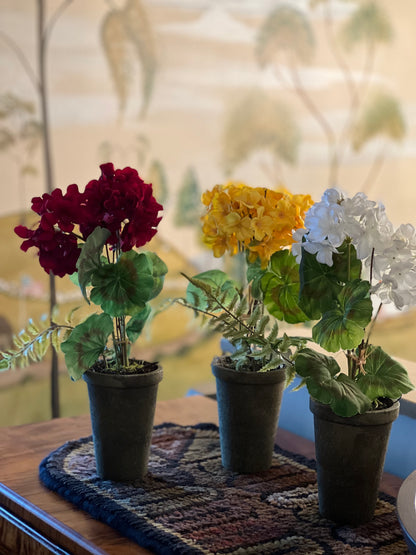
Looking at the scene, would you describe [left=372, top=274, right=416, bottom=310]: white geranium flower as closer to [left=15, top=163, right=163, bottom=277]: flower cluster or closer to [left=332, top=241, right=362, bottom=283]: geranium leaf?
[left=332, top=241, right=362, bottom=283]: geranium leaf

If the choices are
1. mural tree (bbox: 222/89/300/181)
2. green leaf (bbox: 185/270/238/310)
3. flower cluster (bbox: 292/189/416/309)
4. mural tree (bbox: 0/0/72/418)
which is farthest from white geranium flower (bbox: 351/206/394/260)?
mural tree (bbox: 222/89/300/181)

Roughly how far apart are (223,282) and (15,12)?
9.09 ft

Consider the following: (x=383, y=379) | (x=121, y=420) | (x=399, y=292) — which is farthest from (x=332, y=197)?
(x=121, y=420)

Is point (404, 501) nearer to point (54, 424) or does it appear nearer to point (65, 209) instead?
point (65, 209)

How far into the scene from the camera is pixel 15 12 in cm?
358

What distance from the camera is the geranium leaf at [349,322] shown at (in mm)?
1004

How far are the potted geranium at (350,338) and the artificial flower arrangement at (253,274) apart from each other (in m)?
0.09

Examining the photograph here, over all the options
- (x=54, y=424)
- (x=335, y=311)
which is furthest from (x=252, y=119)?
(x=335, y=311)

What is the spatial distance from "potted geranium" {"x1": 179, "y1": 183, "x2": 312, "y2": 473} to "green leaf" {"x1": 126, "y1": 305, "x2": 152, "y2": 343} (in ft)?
0.23

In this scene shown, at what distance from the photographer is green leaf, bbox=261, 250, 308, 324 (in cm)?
115

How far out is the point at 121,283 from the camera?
1128 millimetres

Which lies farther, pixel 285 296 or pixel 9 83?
pixel 9 83

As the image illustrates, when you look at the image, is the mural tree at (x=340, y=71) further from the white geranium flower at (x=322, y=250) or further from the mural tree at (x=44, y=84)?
the white geranium flower at (x=322, y=250)

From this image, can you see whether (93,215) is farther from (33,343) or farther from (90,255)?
(33,343)
